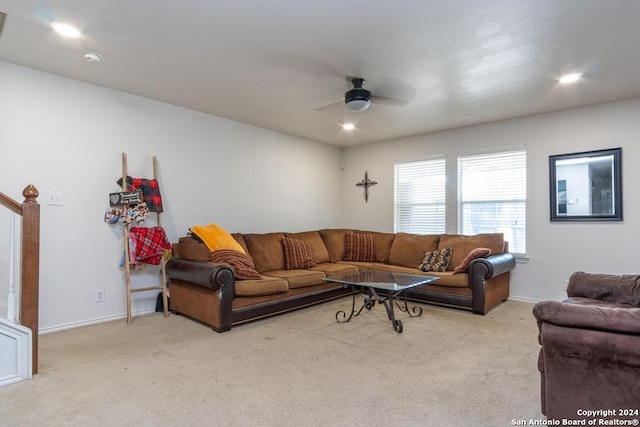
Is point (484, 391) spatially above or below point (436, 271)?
below

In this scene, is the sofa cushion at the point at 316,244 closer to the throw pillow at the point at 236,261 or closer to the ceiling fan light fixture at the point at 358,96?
the throw pillow at the point at 236,261

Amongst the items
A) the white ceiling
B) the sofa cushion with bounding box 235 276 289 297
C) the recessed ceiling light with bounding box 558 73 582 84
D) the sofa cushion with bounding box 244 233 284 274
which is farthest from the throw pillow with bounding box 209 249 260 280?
the recessed ceiling light with bounding box 558 73 582 84

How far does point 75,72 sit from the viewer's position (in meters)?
3.29

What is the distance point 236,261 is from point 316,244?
183 cm

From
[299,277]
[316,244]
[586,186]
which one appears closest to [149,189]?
[299,277]

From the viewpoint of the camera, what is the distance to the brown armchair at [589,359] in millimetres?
1406

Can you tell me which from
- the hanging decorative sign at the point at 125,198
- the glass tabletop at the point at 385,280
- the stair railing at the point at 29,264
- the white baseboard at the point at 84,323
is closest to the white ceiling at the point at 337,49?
the hanging decorative sign at the point at 125,198

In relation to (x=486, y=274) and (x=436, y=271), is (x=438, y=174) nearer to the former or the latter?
(x=436, y=271)

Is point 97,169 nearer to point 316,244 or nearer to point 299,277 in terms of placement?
point 299,277

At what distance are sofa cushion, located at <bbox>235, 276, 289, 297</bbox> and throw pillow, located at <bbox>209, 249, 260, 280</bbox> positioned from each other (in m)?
0.08

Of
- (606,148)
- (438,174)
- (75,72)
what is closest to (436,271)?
(438,174)

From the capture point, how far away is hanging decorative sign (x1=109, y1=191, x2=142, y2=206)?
3.64 m

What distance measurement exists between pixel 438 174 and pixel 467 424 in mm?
4091

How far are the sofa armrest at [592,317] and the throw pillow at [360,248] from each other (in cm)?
390
